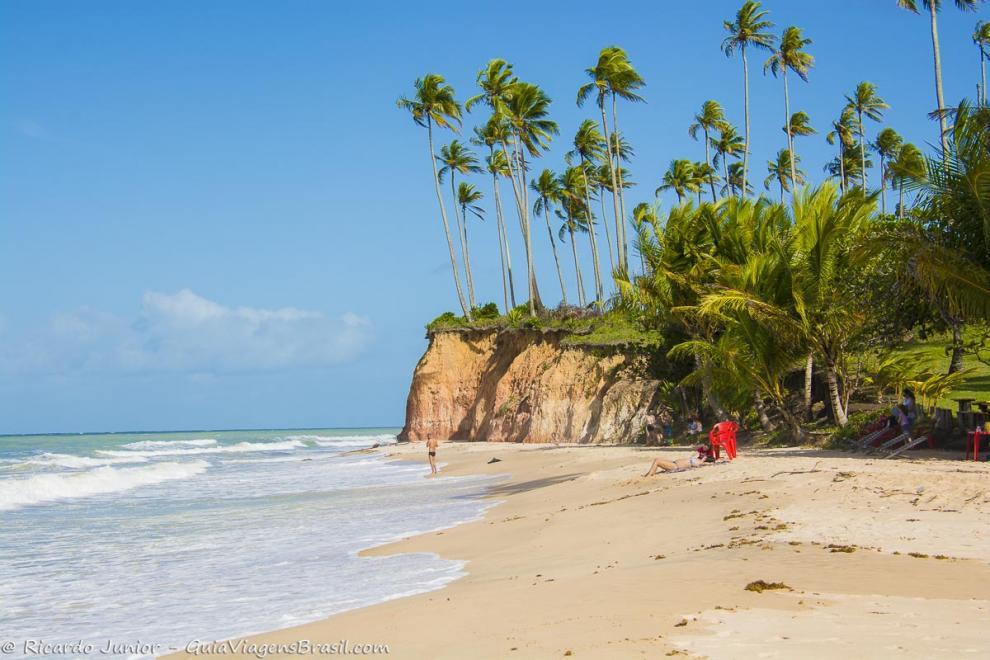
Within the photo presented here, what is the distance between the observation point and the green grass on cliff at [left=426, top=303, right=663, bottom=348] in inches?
1259

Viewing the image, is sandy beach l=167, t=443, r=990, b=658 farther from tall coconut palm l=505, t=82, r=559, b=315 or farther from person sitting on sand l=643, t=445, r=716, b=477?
tall coconut palm l=505, t=82, r=559, b=315

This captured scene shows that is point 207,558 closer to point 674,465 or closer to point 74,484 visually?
point 674,465

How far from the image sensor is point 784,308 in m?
18.1

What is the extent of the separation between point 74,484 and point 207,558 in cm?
1816

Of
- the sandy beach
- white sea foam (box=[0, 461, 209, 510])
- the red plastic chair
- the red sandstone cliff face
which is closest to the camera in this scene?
the sandy beach

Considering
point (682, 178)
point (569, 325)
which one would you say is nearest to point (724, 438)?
point (569, 325)

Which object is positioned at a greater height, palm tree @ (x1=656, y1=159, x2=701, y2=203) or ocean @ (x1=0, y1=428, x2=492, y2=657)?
palm tree @ (x1=656, y1=159, x2=701, y2=203)

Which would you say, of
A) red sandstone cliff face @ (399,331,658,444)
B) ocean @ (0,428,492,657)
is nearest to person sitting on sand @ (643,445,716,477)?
ocean @ (0,428,492,657)

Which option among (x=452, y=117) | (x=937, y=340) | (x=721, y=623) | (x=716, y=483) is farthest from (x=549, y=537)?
(x=452, y=117)

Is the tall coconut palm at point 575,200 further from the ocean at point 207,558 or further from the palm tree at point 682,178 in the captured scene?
the ocean at point 207,558

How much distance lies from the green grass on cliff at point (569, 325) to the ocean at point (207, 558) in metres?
11.6

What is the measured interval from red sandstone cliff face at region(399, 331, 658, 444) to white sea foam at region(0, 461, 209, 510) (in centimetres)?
1361

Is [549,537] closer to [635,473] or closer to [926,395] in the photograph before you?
[635,473]

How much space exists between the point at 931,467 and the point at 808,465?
5.89 feet
